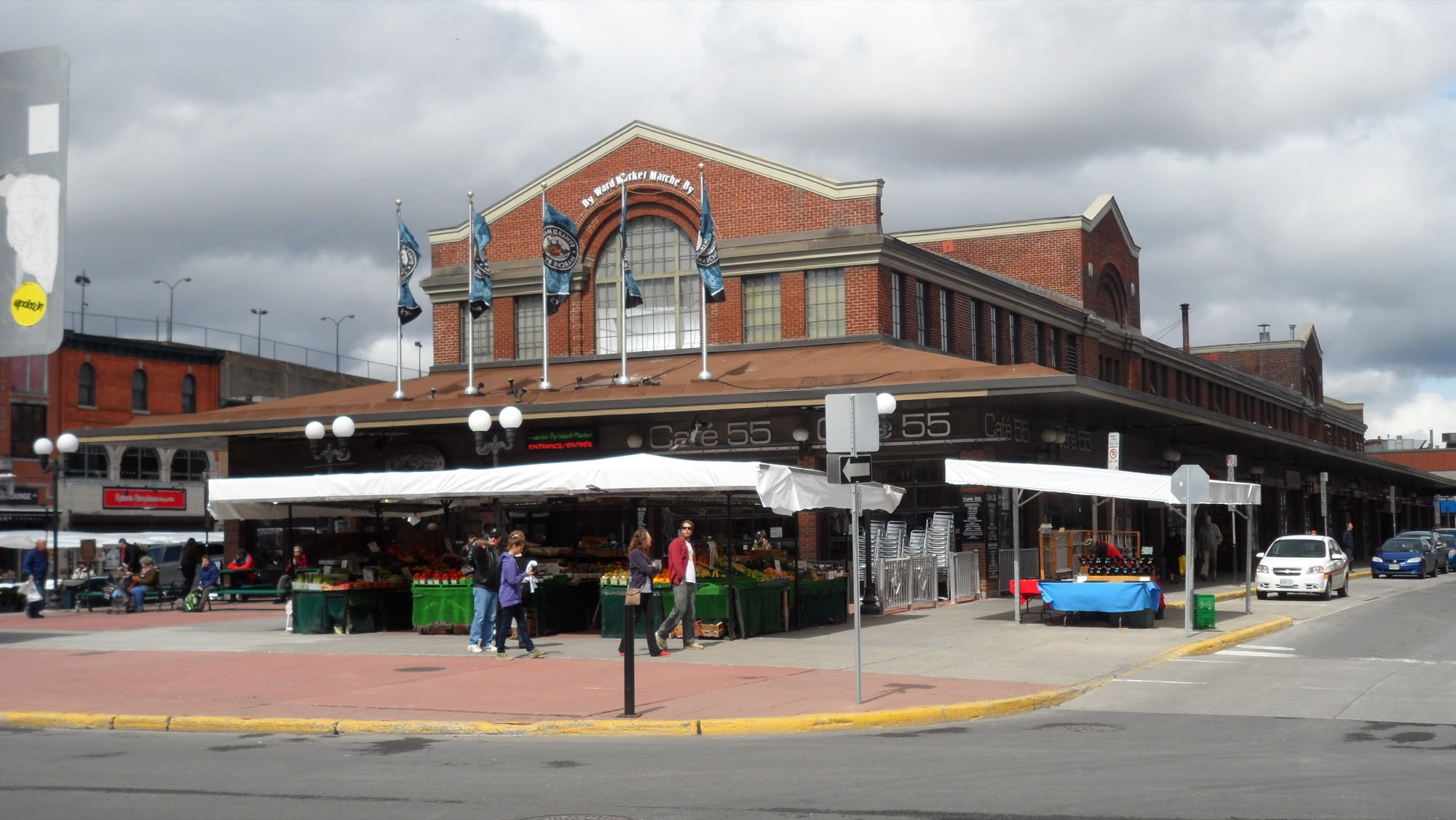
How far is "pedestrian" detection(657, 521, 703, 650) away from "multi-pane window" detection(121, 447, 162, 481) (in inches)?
1927

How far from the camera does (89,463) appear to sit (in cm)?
5959

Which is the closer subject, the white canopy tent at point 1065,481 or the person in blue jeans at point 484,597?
the person in blue jeans at point 484,597

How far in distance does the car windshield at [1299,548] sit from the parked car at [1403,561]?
1295 cm

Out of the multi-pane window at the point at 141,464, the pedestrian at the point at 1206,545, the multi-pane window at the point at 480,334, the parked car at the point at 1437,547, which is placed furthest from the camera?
the multi-pane window at the point at 141,464

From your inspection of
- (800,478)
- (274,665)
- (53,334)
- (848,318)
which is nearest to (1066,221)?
(848,318)

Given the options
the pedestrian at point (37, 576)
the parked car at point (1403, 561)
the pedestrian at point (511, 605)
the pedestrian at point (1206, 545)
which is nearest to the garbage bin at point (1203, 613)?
the pedestrian at point (511, 605)

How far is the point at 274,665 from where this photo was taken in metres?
17.6

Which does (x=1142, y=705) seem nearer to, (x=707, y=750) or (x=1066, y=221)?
(x=707, y=750)

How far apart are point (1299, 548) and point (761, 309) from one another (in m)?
13.8

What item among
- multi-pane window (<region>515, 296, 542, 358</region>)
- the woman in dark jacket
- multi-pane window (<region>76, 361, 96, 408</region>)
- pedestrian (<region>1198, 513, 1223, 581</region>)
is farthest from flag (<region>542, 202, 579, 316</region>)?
multi-pane window (<region>76, 361, 96, 408</region>)

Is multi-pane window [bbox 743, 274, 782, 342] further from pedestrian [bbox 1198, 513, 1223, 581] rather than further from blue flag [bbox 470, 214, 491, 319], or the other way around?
pedestrian [bbox 1198, 513, 1223, 581]

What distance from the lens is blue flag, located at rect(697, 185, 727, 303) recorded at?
31375mm

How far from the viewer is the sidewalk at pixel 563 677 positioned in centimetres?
1291

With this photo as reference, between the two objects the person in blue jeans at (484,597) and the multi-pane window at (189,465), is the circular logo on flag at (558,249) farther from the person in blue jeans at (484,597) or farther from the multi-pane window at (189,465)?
the multi-pane window at (189,465)
